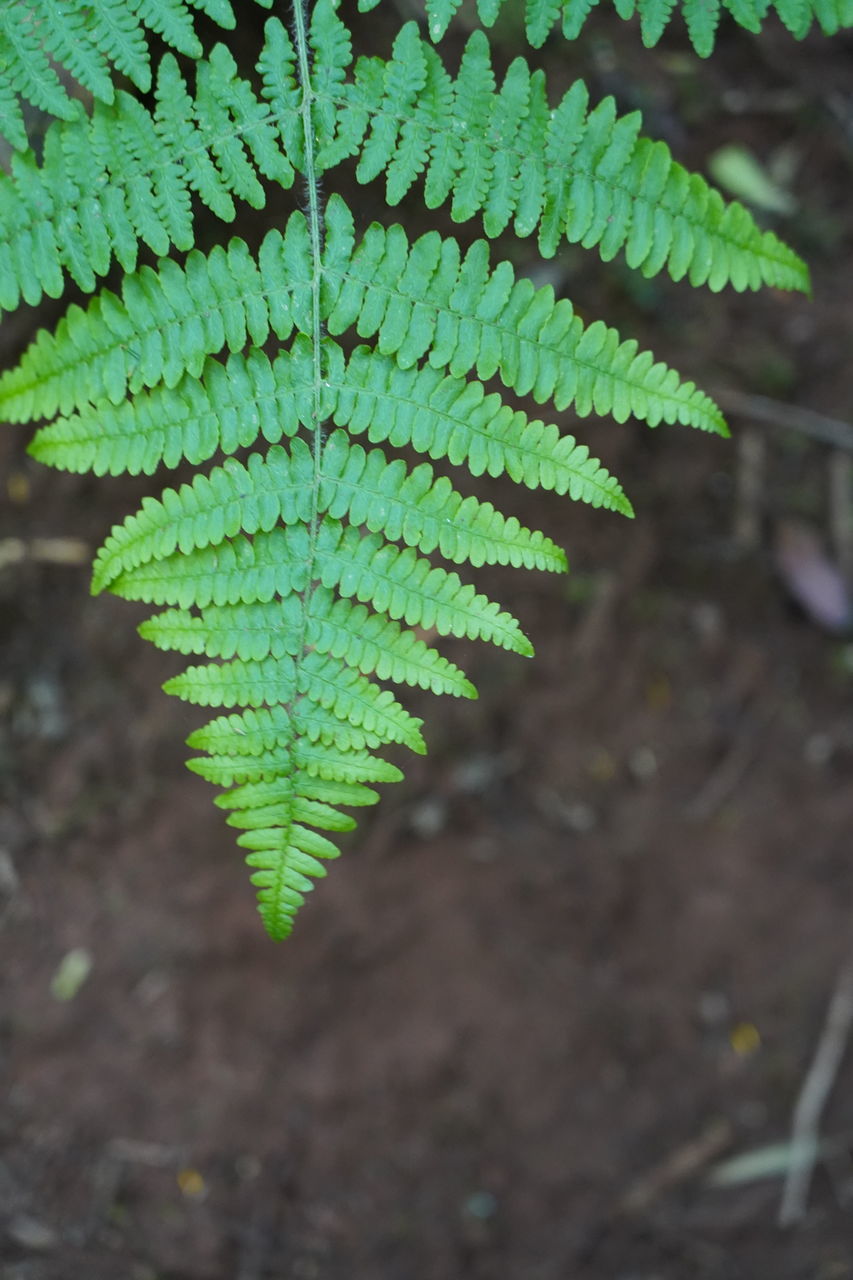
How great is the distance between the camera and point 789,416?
12.2ft

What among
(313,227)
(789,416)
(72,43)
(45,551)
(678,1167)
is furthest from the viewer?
(678,1167)

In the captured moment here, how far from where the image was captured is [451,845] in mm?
3709

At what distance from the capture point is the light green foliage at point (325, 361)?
1949 mm

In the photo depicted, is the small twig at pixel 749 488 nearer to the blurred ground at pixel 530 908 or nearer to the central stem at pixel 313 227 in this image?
the blurred ground at pixel 530 908

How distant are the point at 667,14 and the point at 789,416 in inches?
79.3

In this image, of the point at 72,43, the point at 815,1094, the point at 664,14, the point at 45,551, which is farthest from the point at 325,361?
the point at 815,1094

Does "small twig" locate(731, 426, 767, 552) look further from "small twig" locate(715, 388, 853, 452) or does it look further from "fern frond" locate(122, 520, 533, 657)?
"fern frond" locate(122, 520, 533, 657)

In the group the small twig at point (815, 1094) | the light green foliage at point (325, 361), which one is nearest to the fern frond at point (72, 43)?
the light green foliage at point (325, 361)

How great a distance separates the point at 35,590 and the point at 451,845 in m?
1.70

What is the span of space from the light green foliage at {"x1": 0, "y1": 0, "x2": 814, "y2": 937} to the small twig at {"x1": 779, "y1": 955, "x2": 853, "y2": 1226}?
9.52 ft

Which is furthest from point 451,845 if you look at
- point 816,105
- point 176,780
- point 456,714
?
point 816,105

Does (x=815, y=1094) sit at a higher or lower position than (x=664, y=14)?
lower

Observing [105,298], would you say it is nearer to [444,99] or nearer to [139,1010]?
[444,99]

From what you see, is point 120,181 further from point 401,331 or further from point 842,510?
point 842,510
